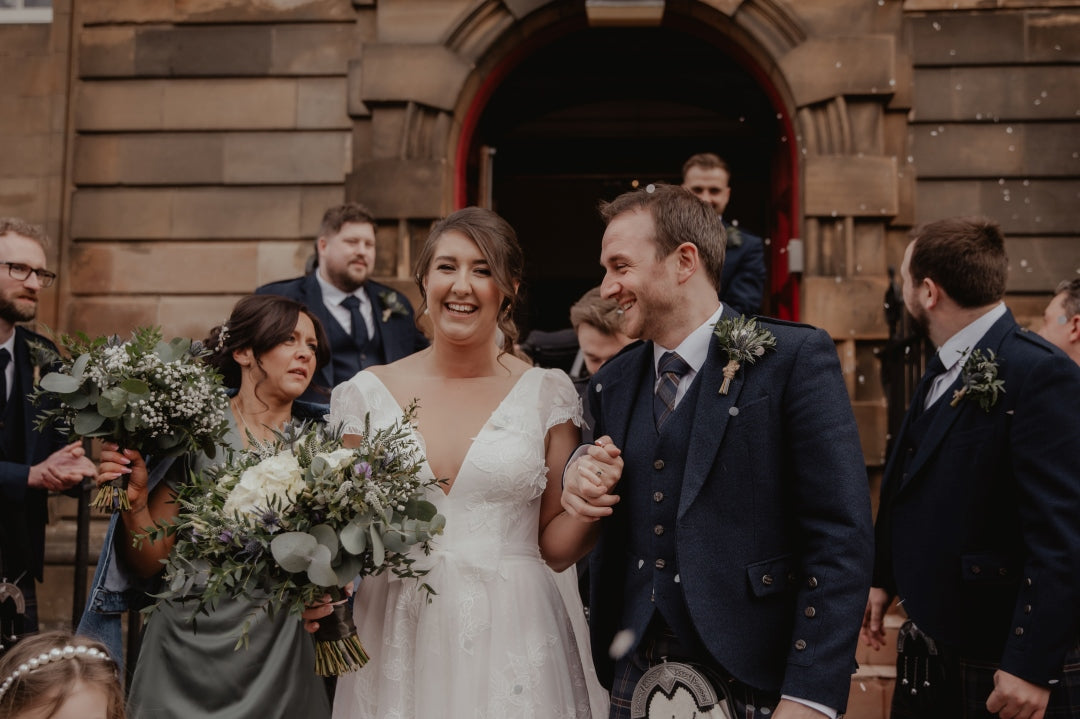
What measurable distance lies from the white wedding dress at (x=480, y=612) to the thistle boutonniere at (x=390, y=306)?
3395 mm

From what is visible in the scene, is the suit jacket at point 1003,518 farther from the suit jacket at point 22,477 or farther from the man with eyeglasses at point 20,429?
the suit jacket at point 22,477

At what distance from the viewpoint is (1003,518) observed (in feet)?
11.5

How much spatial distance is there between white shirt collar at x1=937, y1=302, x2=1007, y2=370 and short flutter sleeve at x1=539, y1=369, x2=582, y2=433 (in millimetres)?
1370

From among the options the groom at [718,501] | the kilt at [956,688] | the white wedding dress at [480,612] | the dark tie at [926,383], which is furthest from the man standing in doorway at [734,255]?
the groom at [718,501]

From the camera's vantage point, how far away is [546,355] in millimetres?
6723

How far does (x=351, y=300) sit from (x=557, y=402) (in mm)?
3567

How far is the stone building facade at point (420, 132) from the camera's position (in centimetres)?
766

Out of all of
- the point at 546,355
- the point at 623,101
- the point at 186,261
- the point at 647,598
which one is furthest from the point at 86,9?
the point at 647,598

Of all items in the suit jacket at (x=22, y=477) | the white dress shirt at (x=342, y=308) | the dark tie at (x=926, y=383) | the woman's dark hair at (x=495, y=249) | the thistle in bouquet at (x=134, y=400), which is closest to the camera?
the woman's dark hair at (x=495, y=249)

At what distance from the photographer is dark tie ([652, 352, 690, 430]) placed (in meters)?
3.02

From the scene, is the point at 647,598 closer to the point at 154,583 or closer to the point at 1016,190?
the point at 154,583

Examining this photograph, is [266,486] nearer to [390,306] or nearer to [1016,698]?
[1016,698]

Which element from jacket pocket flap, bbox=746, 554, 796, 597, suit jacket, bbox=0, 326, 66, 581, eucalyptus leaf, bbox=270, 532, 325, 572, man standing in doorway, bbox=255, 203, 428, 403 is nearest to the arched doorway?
man standing in doorway, bbox=255, 203, 428, 403

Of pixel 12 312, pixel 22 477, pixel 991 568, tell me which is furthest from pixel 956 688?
pixel 12 312
